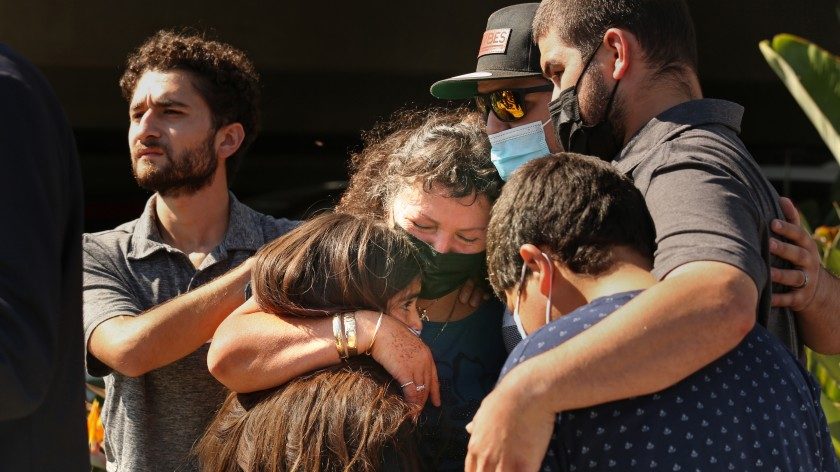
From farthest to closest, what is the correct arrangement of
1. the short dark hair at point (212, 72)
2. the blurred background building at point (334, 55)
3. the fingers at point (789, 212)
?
1. the blurred background building at point (334, 55)
2. the short dark hair at point (212, 72)
3. the fingers at point (789, 212)

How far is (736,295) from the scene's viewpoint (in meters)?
1.49

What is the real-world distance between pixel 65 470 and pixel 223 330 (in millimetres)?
678

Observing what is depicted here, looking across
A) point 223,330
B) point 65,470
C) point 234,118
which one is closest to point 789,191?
point 234,118

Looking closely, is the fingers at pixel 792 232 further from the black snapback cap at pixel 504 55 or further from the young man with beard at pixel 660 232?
the black snapback cap at pixel 504 55

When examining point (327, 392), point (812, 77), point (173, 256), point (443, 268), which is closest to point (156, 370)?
point (173, 256)

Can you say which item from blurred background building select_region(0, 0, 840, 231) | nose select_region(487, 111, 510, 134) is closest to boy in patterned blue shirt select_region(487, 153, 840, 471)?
nose select_region(487, 111, 510, 134)

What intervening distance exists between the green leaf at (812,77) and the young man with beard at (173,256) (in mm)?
1695

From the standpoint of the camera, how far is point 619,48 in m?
1.95

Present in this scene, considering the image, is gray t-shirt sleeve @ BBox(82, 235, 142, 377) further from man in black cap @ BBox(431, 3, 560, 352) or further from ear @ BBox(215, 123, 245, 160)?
man in black cap @ BBox(431, 3, 560, 352)

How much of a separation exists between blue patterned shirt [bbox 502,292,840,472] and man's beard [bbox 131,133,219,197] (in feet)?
5.33

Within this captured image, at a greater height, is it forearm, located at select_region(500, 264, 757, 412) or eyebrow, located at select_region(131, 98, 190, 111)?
eyebrow, located at select_region(131, 98, 190, 111)

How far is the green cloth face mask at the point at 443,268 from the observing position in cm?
217

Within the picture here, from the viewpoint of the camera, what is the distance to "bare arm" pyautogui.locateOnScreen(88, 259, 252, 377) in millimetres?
2424

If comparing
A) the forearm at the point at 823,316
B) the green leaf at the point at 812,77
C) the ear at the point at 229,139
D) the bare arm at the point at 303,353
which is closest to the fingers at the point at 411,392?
the bare arm at the point at 303,353
